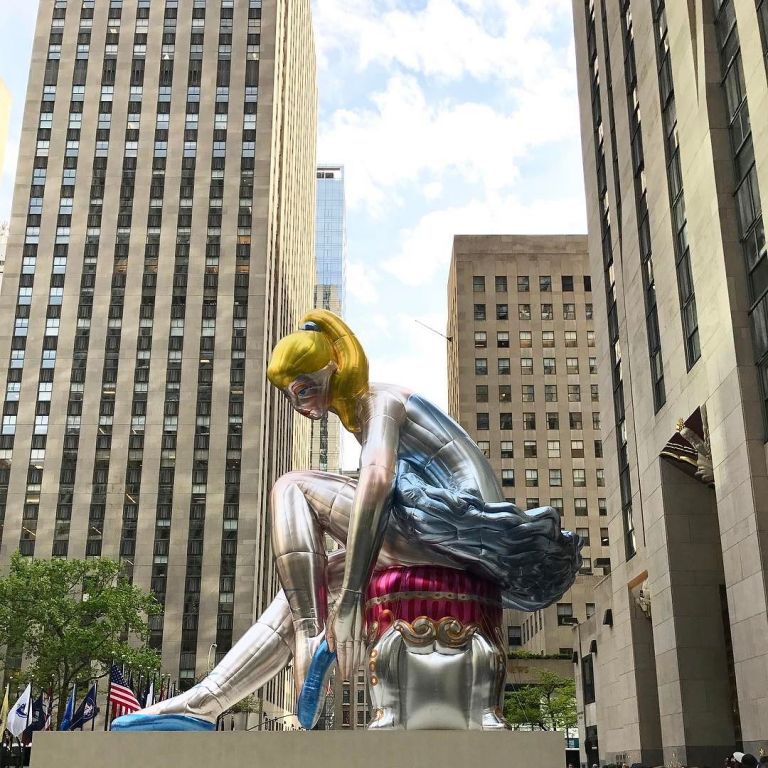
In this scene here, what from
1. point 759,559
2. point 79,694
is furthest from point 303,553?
point 79,694

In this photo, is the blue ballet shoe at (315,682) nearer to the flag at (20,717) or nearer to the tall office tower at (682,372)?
the tall office tower at (682,372)

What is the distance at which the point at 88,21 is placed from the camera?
94.2 m

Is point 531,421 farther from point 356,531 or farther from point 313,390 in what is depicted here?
point 356,531

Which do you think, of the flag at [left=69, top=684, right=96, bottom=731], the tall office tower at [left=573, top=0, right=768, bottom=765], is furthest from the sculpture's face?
the flag at [left=69, top=684, right=96, bottom=731]

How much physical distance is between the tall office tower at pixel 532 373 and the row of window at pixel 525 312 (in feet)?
0.35

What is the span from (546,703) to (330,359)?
63563 millimetres

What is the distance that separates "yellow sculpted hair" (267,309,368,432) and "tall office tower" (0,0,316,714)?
6891cm

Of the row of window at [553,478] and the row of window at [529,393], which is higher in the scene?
the row of window at [529,393]

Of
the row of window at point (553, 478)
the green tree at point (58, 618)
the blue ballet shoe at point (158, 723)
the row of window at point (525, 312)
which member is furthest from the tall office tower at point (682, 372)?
the row of window at point (525, 312)

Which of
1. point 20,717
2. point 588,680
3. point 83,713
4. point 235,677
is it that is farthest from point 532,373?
point 235,677

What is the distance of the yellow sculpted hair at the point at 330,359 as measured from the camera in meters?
9.98

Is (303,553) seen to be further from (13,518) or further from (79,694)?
(13,518)

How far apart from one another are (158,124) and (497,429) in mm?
44720

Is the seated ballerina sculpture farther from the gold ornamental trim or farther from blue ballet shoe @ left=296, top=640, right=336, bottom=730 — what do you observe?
the gold ornamental trim
